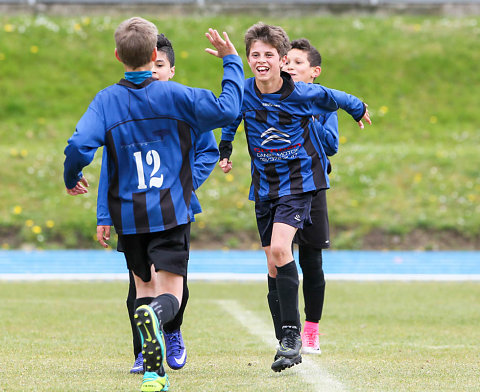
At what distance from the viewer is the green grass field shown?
14.2ft

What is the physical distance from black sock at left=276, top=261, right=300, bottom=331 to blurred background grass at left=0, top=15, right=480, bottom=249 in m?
10.4

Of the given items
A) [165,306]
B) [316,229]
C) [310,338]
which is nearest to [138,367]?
[165,306]

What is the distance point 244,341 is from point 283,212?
144 cm

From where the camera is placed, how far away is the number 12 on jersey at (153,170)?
4.04 m

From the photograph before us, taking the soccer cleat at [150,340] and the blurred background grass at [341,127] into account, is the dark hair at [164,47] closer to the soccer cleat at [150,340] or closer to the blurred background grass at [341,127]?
the soccer cleat at [150,340]

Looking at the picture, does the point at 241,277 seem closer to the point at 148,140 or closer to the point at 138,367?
the point at 138,367

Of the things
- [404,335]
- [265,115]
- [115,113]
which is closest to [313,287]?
[404,335]

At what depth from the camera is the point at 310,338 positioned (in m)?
5.71

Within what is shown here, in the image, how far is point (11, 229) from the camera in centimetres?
1541

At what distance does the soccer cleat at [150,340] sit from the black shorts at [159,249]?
1.36 feet

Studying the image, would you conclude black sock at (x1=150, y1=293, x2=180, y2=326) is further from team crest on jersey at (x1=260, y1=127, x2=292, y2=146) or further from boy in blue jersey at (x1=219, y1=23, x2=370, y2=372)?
→ team crest on jersey at (x1=260, y1=127, x2=292, y2=146)

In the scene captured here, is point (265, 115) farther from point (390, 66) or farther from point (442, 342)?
point (390, 66)

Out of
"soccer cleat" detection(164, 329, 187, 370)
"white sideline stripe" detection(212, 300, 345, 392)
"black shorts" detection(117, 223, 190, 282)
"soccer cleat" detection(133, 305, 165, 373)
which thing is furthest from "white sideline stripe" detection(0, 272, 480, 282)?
"soccer cleat" detection(133, 305, 165, 373)

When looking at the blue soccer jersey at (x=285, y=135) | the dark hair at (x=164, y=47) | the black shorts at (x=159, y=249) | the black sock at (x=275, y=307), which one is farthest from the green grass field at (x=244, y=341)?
the dark hair at (x=164, y=47)
